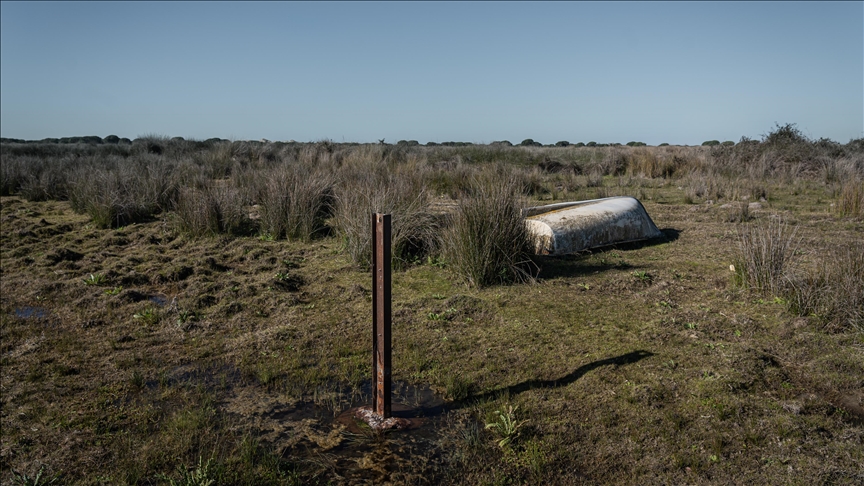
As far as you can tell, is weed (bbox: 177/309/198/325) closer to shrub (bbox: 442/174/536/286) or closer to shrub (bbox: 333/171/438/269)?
shrub (bbox: 333/171/438/269)

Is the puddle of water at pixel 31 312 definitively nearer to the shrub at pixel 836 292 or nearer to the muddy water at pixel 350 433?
the muddy water at pixel 350 433

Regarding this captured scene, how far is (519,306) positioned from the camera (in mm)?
5523

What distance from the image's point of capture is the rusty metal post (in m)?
3.30

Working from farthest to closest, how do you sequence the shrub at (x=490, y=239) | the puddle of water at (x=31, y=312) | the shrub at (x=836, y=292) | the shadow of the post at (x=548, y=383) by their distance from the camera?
the shrub at (x=490, y=239), the puddle of water at (x=31, y=312), the shrub at (x=836, y=292), the shadow of the post at (x=548, y=383)

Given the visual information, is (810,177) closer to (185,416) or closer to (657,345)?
(657,345)

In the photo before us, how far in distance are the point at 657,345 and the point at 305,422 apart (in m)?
2.63

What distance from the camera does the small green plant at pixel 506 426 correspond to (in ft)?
10.8

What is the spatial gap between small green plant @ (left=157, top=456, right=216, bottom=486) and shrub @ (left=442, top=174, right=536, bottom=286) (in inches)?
141

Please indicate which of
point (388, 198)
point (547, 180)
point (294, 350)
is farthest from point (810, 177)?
point (294, 350)

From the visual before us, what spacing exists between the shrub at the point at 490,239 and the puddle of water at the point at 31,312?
4070mm

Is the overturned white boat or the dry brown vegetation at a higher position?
the overturned white boat

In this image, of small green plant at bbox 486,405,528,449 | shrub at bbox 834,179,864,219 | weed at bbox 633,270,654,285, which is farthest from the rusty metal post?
shrub at bbox 834,179,864,219

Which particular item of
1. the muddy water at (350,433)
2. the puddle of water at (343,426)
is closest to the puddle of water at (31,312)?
the puddle of water at (343,426)

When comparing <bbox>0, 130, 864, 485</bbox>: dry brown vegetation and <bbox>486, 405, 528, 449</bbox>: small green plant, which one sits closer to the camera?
<bbox>0, 130, 864, 485</bbox>: dry brown vegetation
